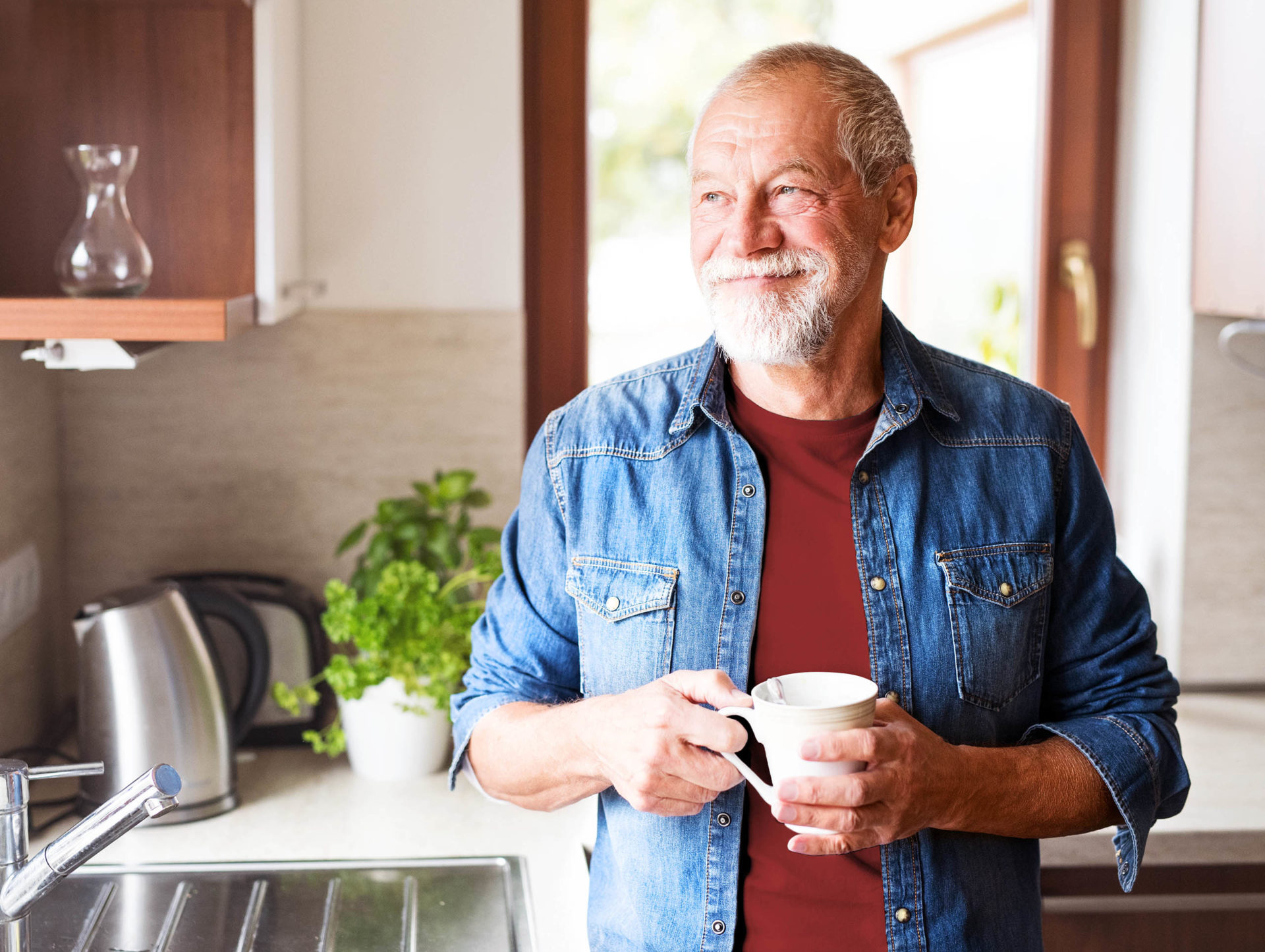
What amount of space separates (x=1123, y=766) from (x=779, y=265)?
543 mm

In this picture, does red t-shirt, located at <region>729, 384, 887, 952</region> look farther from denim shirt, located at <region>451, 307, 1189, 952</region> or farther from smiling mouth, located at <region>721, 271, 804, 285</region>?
smiling mouth, located at <region>721, 271, 804, 285</region>

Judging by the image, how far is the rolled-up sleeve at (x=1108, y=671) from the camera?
3.81 feet

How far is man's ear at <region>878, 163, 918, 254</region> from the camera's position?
4.04ft

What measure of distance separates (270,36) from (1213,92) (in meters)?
1.37

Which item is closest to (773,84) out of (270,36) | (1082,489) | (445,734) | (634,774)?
(1082,489)

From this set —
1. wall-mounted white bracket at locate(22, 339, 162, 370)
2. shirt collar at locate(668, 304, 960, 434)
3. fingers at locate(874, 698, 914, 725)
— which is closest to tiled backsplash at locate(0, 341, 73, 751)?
wall-mounted white bracket at locate(22, 339, 162, 370)

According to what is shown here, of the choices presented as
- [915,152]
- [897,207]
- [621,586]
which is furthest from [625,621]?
[915,152]

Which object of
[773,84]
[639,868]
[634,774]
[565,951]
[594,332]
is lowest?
[565,951]

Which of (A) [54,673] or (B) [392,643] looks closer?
(B) [392,643]

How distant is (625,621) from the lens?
1174mm

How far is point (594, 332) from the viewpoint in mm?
2234

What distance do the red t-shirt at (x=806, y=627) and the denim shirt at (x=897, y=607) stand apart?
0.6 inches

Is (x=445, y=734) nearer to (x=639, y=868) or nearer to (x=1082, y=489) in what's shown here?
(x=639, y=868)

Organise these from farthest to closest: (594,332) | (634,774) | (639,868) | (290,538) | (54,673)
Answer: (594,332), (290,538), (54,673), (639,868), (634,774)
